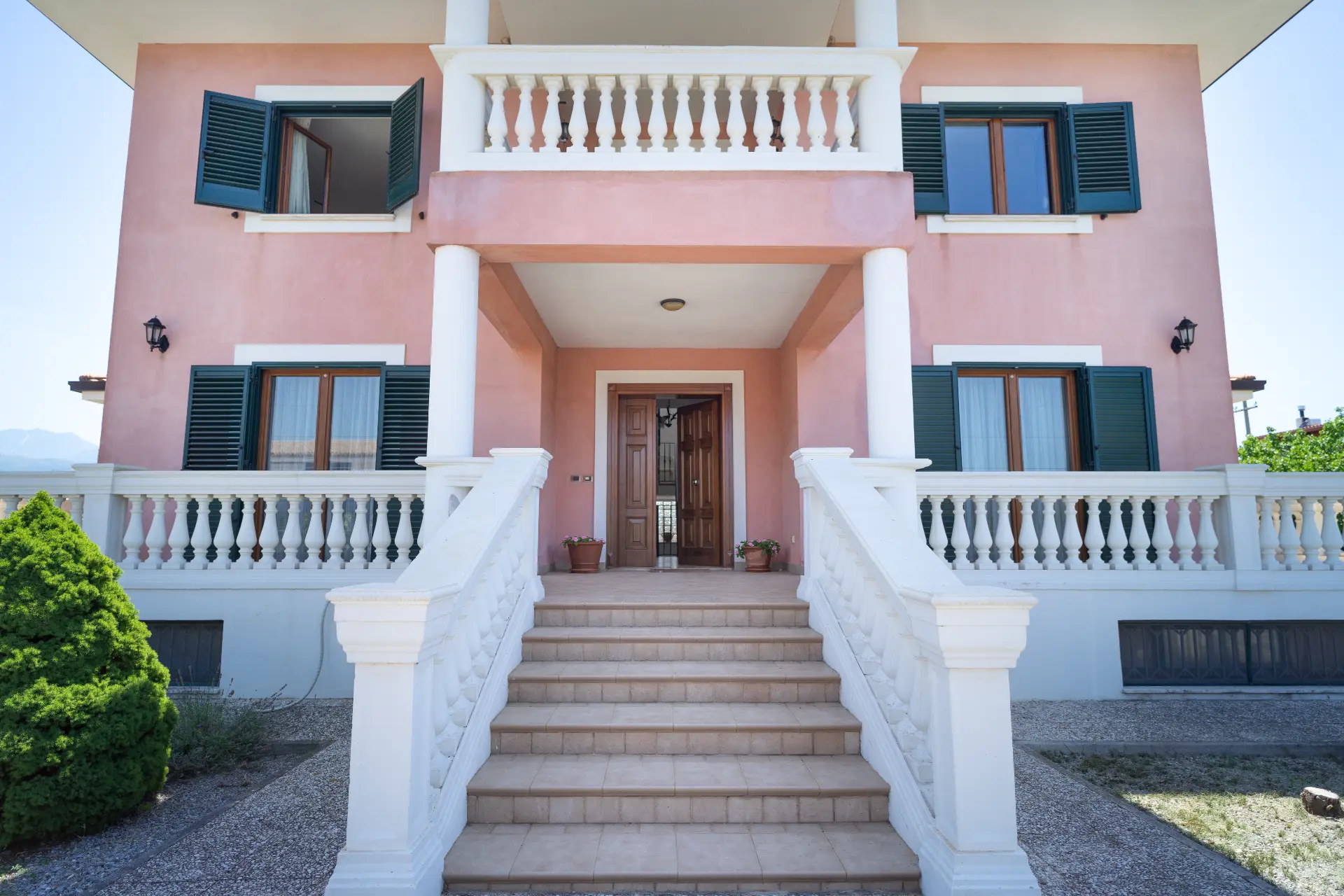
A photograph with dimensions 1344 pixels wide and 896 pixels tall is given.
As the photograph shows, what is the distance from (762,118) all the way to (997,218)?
11.4 feet

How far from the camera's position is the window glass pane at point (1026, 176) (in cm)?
736

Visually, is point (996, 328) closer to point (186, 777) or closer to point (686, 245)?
point (686, 245)

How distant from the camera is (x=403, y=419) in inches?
273

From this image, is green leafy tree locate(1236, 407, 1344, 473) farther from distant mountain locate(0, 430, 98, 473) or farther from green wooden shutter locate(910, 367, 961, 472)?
distant mountain locate(0, 430, 98, 473)

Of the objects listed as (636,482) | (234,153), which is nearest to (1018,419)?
(636,482)

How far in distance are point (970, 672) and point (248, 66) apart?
353 inches

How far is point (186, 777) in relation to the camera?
394cm

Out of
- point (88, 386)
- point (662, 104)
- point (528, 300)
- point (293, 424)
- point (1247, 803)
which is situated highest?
point (662, 104)

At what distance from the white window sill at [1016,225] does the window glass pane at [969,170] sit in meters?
A: 0.18

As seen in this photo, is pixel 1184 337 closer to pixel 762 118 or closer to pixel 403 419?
pixel 762 118

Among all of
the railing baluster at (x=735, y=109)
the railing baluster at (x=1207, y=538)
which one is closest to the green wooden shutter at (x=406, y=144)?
the railing baluster at (x=735, y=109)

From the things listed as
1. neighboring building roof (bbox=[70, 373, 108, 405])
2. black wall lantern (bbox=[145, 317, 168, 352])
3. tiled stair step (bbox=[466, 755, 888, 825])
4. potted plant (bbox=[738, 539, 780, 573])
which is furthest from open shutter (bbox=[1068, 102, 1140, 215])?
neighboring building roof (bbox=[70, 373, 108, 405])

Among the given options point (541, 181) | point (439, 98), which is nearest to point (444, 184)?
point (541, 181)

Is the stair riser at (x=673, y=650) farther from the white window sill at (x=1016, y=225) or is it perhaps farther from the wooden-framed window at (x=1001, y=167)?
the wooden-framed window at (x=1001, y=167)
